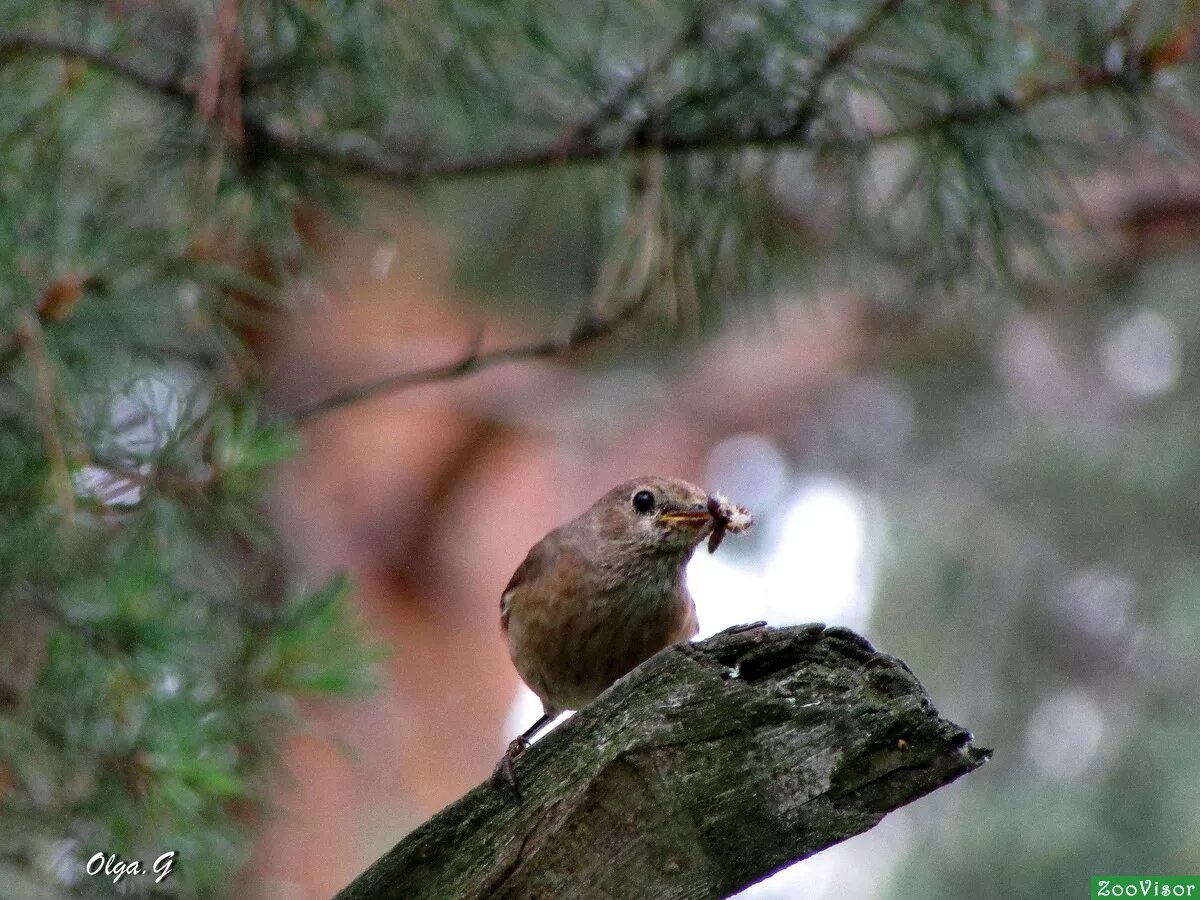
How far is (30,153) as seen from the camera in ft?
10.4


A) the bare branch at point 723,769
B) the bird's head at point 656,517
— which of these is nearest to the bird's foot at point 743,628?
the bare branch at point 723,769

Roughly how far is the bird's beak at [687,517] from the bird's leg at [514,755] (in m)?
0.49

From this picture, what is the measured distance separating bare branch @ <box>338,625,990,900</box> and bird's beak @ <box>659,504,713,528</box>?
1.38m

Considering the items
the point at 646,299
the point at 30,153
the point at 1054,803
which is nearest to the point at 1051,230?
the point at 646,299

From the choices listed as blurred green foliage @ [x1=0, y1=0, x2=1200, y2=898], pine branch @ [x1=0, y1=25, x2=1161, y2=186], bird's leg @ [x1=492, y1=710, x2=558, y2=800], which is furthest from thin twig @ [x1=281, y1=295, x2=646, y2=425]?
bird's leg @ [x1=492, y1=710, x2=558, y2=800]

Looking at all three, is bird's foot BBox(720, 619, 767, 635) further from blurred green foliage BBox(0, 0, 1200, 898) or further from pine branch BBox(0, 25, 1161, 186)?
pine branch BBox(0, 25, 1161, 186)

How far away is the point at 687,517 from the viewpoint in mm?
3113

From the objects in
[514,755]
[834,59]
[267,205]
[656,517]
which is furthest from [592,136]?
[514,755]

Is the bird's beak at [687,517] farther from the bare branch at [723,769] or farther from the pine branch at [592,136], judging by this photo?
the bare branch at [723,769]

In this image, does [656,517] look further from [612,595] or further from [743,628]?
[743,628]

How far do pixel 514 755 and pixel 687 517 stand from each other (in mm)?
1056

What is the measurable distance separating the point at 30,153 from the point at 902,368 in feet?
18.8

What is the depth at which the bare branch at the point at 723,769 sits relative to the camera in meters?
1.56

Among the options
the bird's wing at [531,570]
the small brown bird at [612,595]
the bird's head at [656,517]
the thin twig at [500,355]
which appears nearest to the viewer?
the thin twig at [500,355]
